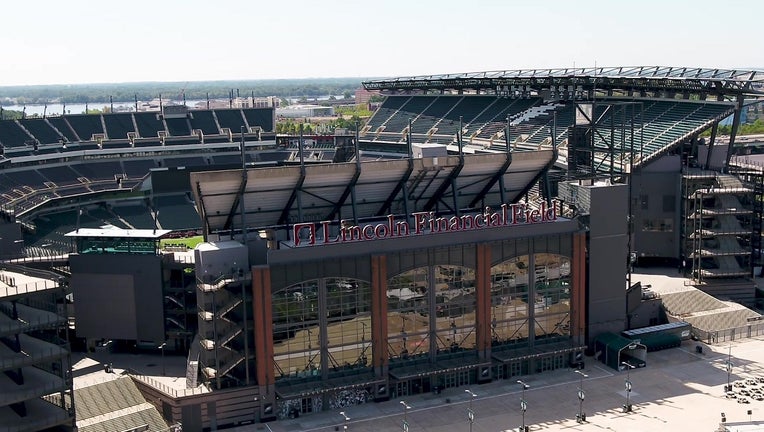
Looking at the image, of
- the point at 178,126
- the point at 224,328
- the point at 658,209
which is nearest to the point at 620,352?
the point at 658,209

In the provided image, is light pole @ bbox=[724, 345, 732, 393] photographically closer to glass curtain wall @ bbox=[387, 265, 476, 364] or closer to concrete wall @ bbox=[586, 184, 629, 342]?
concrete wall @ bbox=[586, 184, 629, 342]

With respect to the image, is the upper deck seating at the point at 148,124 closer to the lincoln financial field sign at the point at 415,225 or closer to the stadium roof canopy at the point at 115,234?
the stadium roof canopy at the point at 115,234

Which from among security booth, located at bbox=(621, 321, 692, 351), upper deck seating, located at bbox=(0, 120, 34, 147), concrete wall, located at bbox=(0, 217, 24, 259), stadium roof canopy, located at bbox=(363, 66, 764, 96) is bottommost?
security booth, located at bbox=(621, 321, 692, 351)

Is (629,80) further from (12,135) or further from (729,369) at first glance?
(12,135)

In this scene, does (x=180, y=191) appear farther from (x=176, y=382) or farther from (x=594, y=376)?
(x=594, y=376)

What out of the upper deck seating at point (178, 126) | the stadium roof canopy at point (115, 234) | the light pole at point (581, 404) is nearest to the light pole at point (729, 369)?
the light pole at point (581, 404)

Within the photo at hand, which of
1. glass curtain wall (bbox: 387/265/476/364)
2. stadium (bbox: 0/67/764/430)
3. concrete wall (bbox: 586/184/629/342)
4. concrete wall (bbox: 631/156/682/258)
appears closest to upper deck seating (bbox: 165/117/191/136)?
stadium (bbox: 0/67/764/430)

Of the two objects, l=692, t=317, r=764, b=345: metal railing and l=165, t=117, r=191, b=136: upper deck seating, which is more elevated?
l=165, t=117, r=191, b=136: upper deck seating
